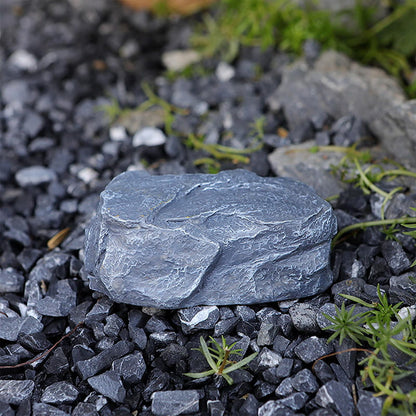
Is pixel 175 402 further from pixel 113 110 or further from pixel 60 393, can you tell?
pixel 113 110

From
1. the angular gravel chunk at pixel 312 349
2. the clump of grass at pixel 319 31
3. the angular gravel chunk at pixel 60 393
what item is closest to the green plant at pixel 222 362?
the angular gravel chunk at pixel 312 349

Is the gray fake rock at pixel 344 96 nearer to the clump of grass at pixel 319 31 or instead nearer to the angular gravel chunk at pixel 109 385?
the clump of grass at pixel 319 31

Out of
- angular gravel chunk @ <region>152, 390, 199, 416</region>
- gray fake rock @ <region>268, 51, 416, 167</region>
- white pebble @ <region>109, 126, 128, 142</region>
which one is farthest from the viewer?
white pebble @ <region>109, 126, 128, 142</region>

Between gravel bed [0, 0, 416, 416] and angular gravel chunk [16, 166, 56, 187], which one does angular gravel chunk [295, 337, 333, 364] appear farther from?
angular gravel chunk [16, 166, 56, 187]

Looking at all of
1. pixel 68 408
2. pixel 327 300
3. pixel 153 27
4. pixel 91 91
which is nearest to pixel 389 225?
pixel 327 300

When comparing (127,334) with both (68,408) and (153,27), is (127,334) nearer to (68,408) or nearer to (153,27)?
(68,408)

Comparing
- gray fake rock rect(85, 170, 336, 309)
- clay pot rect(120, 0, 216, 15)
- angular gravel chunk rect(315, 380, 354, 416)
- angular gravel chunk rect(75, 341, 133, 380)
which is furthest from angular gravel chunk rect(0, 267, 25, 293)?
clay pot rect(120, 0, 216, 15)

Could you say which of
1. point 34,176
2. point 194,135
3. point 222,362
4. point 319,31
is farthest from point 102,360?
point 319,31
